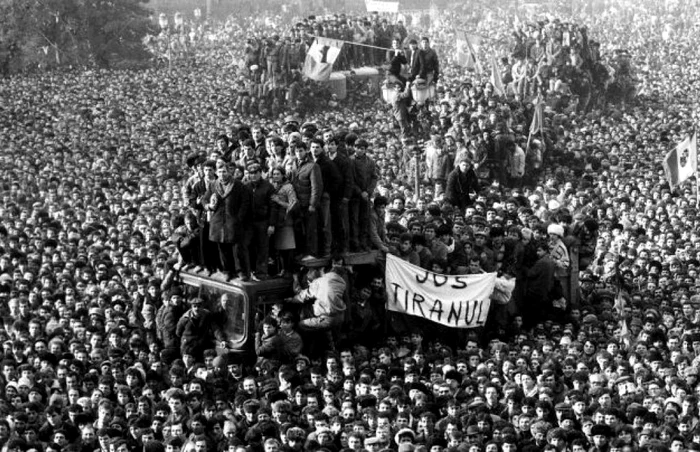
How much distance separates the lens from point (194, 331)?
72.6ft

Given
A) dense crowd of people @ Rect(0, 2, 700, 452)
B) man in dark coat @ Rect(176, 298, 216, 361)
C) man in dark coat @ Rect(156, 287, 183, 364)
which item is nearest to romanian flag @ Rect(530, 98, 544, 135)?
dense crowd of people @ Rect(0, 2, 700, 452)

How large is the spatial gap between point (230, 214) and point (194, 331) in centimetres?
157

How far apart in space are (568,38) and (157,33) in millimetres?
17438

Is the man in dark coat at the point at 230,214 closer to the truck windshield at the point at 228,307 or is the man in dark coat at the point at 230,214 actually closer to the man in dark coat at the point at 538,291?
the truck windshield at the point at 228,307

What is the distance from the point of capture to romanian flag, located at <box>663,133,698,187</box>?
30.0m

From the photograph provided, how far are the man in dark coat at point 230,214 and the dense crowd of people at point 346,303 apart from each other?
33mm

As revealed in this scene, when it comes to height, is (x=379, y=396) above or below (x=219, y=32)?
above

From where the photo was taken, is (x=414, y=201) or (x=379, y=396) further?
(x=414, y=201)

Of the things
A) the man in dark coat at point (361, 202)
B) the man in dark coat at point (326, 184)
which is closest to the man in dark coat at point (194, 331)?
the man in dark coat at point (326, 184)

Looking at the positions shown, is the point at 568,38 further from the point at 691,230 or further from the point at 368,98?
the point at 691,230

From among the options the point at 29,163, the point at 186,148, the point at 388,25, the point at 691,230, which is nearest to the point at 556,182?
the point at 691,230

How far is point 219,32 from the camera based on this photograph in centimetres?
6538

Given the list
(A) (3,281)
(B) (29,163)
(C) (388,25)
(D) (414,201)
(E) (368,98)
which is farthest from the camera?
(C) (388,25)

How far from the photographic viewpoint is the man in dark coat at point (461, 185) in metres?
29.4
